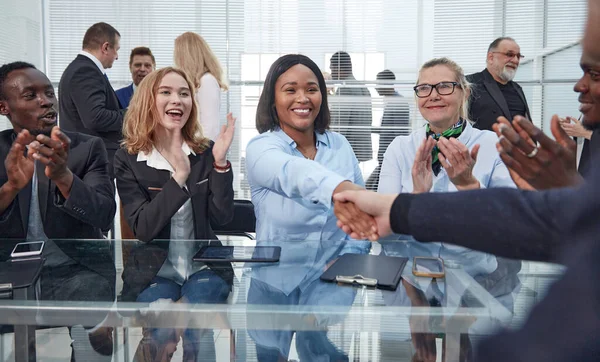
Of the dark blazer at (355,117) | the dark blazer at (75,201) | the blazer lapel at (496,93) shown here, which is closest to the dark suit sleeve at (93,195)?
the dark blazer at (75,201)

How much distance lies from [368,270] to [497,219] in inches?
28.5

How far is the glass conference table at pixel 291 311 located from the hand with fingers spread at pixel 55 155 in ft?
1.98

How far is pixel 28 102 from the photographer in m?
2.48

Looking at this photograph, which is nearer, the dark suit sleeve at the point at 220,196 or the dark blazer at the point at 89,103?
the dark suit sleeve at the point at 220,196

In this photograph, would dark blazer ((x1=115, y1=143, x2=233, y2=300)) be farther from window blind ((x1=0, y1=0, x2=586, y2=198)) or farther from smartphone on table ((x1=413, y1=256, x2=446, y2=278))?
window blind ((x1=0, y1=0, x2=586, y2=198))

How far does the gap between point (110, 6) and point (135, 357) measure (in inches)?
209

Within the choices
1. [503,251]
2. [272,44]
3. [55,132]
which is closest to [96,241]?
[55,132]

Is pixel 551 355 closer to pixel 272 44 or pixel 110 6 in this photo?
pixel 272 44

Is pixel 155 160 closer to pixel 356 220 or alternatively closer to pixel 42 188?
pixel 42 188

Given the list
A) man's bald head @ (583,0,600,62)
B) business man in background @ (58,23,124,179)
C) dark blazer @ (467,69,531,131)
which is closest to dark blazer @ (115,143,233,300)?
business man in background @ (58,23,124,179)

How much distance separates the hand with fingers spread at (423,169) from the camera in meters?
2.48

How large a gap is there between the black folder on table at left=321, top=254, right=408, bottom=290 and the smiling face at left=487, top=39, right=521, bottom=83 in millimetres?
3377

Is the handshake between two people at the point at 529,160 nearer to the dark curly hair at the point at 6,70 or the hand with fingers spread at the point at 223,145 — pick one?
the hand with fingers spread at the point at 223,145

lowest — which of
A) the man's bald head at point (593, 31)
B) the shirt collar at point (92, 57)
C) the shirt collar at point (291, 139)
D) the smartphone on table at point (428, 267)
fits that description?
the smartphone on table at point (428, 267)
